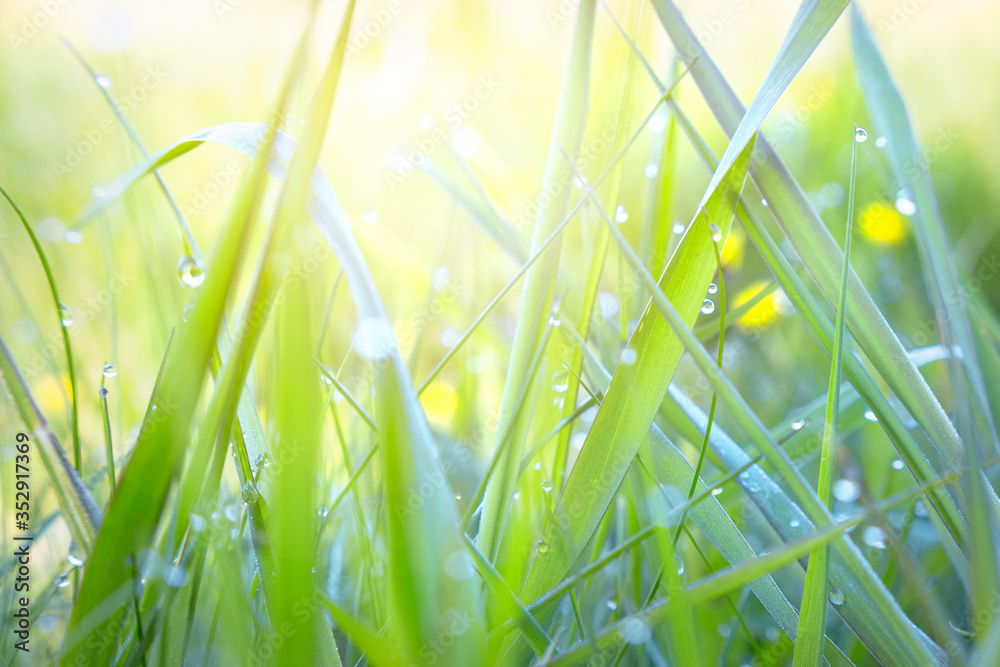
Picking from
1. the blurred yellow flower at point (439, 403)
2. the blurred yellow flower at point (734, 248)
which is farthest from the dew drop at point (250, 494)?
the blurred yellow flower at point (734, 248)

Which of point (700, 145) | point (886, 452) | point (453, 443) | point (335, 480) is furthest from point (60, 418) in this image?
point (886, 452)

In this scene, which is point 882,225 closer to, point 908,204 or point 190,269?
point 908,204

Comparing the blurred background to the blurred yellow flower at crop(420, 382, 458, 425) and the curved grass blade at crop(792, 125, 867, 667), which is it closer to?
the blurred yellow flower at crop(420, 382, 458, 425)

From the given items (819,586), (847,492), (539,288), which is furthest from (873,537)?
(539,288)

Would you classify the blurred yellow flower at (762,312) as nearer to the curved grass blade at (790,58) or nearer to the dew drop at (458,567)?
the curved grass blade at (790,58)

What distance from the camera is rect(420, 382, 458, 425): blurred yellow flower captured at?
0.87 m

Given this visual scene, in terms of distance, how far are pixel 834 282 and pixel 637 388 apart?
0.44 feet

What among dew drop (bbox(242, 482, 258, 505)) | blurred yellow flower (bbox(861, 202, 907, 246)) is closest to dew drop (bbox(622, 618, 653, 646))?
dew drop (bbox(242, 482, 258, 505))

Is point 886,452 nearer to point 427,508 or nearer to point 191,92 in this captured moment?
point 427,508

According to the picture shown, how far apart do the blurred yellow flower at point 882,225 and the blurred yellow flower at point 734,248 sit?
0.18m

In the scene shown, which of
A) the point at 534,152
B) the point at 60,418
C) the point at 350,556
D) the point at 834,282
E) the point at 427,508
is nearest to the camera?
the point at 427,508

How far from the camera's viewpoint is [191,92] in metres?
1.28

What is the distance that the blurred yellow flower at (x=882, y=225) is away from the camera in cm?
95

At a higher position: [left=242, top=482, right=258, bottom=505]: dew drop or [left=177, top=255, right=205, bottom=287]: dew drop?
[left=177, top=255, right=205, bottom=287]: dew drop
